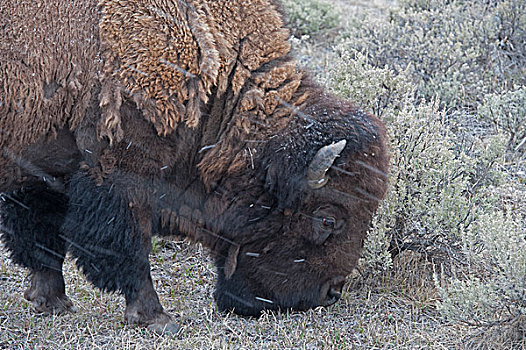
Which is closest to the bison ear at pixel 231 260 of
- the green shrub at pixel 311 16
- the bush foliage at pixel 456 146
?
the bush foliage at pixel 456 146

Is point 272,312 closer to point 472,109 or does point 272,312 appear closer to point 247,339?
point 247,339

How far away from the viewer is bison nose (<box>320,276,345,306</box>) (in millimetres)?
4055

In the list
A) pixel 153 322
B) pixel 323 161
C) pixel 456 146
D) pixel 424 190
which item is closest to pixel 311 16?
pixel 456 146

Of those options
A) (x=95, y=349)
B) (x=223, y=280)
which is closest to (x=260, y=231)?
(x=223, y=280)

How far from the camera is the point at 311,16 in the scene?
959 cm

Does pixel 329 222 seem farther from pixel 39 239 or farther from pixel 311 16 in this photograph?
pixel 311 16

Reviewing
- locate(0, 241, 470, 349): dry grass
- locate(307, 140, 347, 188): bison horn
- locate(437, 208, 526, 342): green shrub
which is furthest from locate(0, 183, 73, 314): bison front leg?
locate(437, 208, 526, 342): green shrub

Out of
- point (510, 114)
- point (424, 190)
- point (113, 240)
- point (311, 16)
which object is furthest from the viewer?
point (311, 16)

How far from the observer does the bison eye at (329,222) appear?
3852 millimetres

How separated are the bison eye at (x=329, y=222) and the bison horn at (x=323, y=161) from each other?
0.95 ft

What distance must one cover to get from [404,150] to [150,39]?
86.5 inches

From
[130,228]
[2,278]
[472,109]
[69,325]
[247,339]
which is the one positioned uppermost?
[472,109]

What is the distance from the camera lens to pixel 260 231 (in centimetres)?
395

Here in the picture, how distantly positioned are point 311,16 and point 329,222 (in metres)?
6.35
